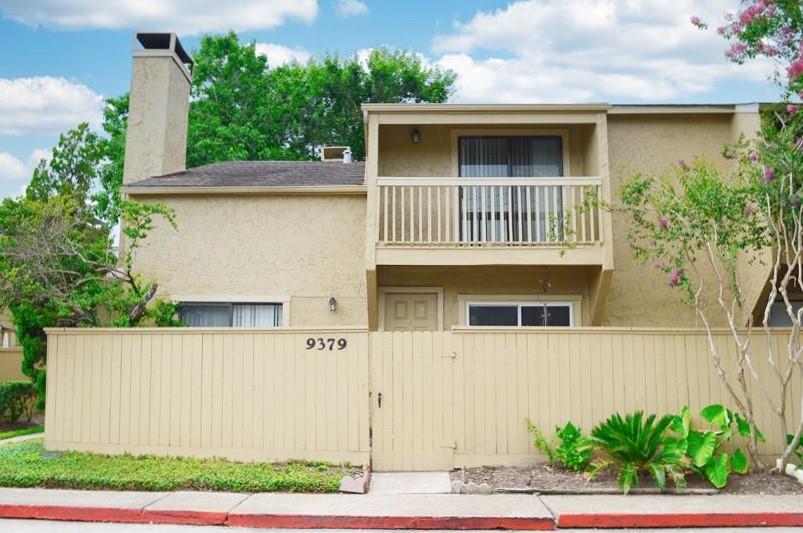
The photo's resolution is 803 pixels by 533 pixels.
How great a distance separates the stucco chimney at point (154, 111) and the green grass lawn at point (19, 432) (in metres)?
4.99

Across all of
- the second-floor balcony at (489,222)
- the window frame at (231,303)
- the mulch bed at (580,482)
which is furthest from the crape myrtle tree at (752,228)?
the window frame at (231,303)

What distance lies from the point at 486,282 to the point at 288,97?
21.6 m

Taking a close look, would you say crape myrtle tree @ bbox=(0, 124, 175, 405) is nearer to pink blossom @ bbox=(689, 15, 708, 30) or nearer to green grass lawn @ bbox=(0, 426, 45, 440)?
green grass lawn @ bbox=(0, 426, 45, 440)

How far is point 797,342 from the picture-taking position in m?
9.20

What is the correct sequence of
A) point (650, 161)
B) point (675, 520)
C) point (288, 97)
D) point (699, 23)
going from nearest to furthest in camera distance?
point (675, 520) → point (699, 23) → point (650, 161) → point (288, 97)

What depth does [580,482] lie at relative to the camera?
8375 mm

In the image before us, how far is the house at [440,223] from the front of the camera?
1267cm

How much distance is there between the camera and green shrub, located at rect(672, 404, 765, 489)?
326 inches

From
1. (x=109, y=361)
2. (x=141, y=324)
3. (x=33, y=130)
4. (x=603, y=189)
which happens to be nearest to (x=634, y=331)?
(x=603, y=189)

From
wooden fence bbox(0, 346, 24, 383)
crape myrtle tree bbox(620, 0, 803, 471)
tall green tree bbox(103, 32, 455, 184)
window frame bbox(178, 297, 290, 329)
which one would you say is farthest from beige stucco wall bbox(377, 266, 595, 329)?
tall green tree bbox(103, 32, 455, 184)

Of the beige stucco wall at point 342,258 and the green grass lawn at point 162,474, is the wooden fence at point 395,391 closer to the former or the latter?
the green grass lawn at point 162,474

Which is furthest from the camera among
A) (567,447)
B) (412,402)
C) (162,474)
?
(412,402)

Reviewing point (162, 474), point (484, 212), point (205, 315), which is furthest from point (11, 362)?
point (484, 212)

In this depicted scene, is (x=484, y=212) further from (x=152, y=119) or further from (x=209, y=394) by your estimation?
(x=152, y=119)
